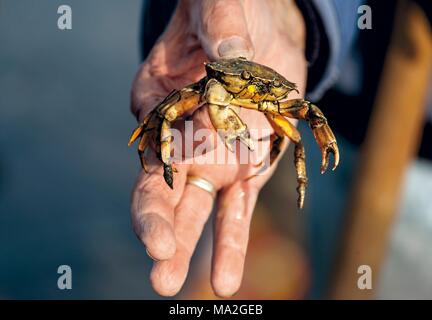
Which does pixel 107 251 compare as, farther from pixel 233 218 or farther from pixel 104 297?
pixel 233 218

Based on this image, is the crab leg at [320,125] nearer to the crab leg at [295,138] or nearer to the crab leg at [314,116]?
the crab leg at [314,116]

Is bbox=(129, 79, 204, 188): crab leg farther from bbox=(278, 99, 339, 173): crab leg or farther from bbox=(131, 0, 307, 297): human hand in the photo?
bbox=(278, 99, 339, 173): crab leg

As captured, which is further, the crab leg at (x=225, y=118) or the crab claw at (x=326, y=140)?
the crab claw at (x=326, y=140)

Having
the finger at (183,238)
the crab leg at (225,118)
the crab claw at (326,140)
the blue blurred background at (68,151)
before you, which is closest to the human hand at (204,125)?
the finger at (183,238)

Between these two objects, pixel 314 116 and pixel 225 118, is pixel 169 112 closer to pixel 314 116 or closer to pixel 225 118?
pixel 225 118

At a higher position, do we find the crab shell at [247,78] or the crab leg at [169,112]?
the crab shell at [247,78]
